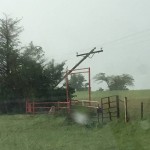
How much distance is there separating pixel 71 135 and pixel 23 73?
2124 cm

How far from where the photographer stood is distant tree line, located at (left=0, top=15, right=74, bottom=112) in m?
41.6

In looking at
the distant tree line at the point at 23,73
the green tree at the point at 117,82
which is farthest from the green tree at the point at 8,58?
the green tree at the point at 117,82

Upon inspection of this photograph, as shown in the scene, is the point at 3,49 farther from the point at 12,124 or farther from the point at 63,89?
the point at 12,124

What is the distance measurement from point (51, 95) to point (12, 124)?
1383cm

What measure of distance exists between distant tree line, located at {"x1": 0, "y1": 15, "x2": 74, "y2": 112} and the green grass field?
1349cm

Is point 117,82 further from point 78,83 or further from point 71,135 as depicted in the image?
point 71,135

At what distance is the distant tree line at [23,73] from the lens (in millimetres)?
41594

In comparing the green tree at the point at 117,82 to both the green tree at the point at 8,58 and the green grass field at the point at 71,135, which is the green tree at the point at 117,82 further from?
the green grass field at the point at 71,135


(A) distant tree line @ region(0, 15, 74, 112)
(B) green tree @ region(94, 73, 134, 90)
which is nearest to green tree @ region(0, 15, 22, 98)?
(A) distant tree line @ region(0, 15, 74, 112)

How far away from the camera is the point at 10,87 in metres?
42.5

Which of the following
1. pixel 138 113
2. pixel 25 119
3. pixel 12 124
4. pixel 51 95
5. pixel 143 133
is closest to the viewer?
pixel 143 133

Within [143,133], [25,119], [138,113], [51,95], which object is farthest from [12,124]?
[51,95]

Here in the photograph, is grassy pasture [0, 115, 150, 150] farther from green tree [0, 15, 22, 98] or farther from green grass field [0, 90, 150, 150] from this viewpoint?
green tree [0, 15, 22, 98]

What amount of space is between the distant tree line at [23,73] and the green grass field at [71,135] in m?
13.5
